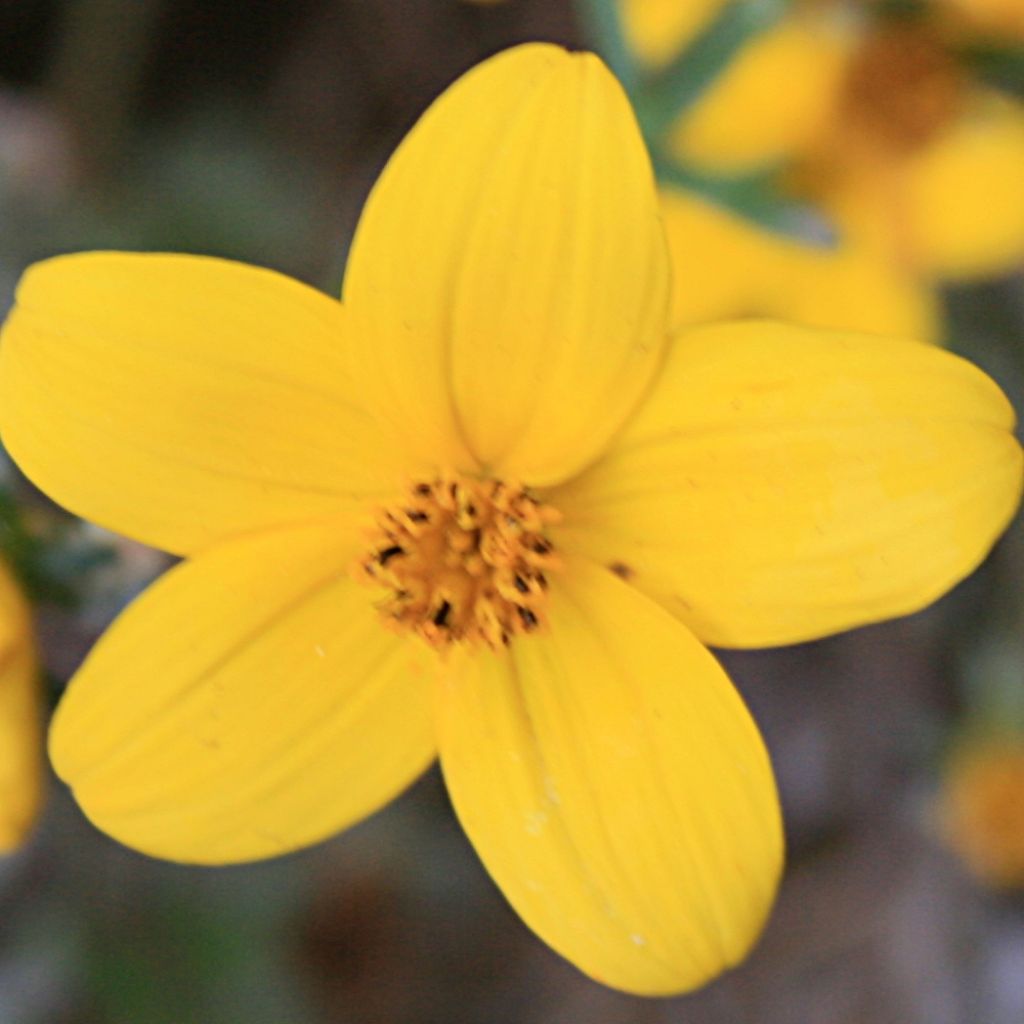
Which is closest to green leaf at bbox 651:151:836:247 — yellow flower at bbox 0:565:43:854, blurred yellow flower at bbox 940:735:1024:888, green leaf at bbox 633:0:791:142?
green leaf at bbox 633:0:791:142

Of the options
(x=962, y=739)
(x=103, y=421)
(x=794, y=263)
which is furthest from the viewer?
(x=962, y=739)

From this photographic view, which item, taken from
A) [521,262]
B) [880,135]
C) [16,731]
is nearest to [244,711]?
[16,731]

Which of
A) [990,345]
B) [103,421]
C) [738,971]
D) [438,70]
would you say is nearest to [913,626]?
[990,345]

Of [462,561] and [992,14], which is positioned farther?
[992,14]

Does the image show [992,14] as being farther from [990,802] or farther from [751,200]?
[990,802]

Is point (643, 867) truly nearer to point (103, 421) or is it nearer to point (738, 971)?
point (103, 421)

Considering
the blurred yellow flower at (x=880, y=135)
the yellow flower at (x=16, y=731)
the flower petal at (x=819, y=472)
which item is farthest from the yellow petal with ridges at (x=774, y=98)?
the yellow flower at (x=16, y=731)

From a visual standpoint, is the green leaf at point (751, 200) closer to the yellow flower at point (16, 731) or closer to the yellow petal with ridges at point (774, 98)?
the yellow petal with ridges at point (774, 98)
